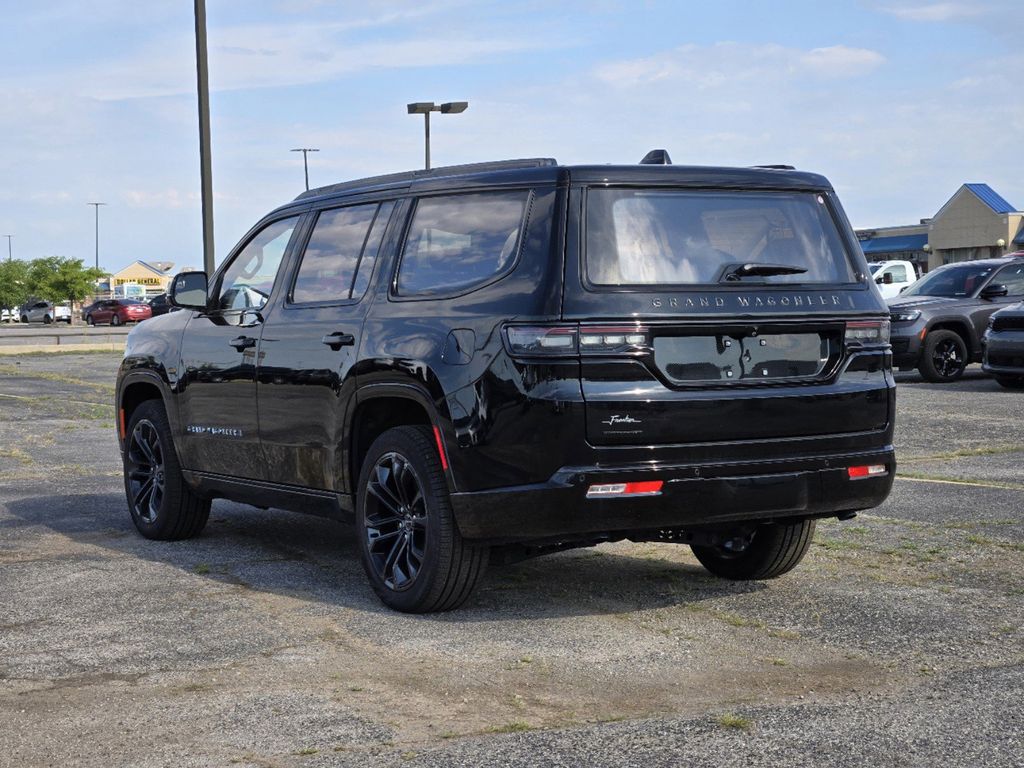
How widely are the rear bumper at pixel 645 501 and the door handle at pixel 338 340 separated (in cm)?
109

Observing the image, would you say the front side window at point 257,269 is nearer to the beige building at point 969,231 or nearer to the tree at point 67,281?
the beige building at point 969,231

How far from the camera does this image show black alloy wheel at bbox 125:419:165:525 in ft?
27.8

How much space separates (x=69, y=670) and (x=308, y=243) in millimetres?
2675

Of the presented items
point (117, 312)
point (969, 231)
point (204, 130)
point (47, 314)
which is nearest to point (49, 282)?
point (47, 314)

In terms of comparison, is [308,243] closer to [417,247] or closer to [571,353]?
[417,247]

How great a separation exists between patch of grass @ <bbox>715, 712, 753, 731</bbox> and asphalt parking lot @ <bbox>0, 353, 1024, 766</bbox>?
2 cm

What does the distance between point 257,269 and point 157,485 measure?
1.57 m

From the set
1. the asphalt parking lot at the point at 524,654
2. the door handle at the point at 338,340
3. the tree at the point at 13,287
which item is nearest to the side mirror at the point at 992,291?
the asphalt parking lot at the point at 524,654

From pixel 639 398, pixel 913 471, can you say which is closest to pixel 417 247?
pixel 639 398

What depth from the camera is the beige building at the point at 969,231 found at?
232 ft

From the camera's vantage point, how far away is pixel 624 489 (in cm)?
565

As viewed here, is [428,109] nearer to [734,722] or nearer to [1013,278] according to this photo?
[1013,278]

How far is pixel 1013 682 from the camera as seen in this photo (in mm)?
4965

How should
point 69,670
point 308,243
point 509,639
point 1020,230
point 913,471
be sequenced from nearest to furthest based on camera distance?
point 69,670, point 509,639, point 308,243, point 913,471, point 1020,230
